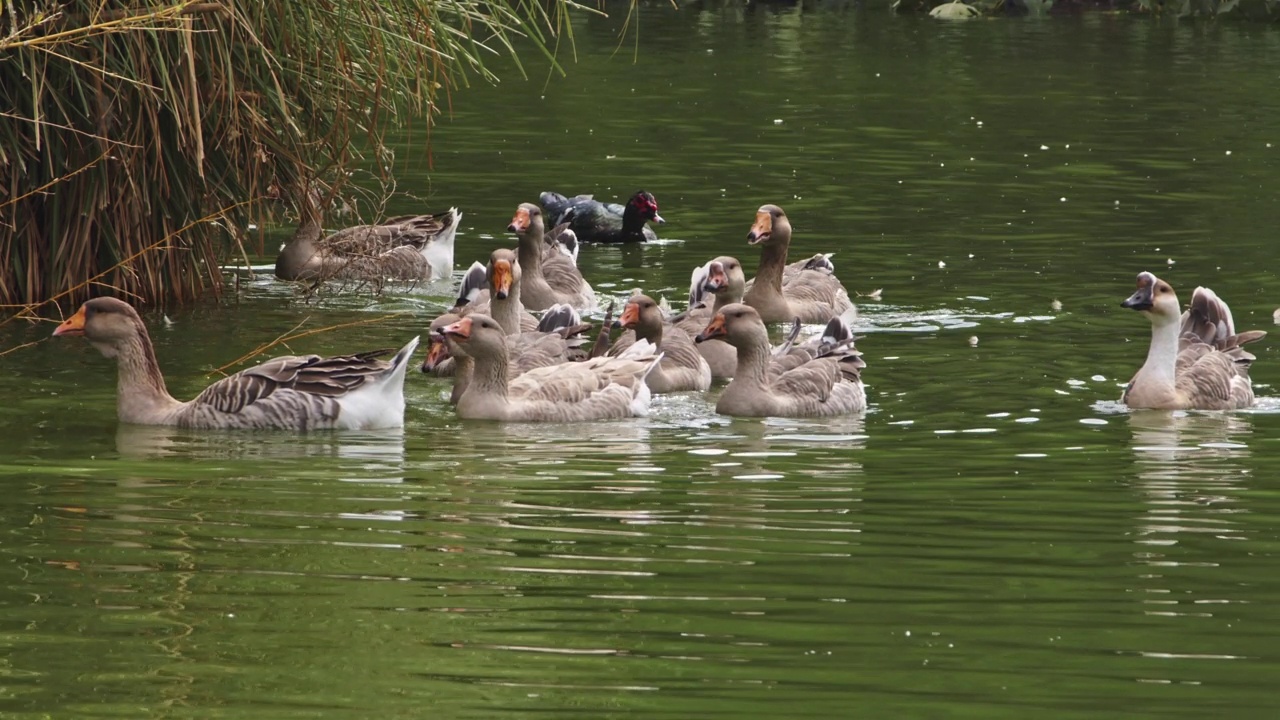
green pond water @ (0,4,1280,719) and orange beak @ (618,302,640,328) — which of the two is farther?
orange beak @ (618,302,640,328)

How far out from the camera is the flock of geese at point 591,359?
14.2m

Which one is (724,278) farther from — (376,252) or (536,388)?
(376,252)

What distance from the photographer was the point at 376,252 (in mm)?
20422

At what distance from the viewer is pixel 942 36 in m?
55.1

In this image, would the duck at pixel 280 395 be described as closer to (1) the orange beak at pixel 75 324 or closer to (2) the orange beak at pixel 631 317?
(1) the orange beak at pixel 75 324

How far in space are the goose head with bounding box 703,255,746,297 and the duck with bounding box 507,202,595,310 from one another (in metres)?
2.26

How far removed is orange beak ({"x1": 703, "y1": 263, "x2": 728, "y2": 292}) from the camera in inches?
701

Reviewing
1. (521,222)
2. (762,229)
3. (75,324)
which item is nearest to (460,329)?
(75,324)

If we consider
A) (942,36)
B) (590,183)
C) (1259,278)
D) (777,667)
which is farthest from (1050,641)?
(942,36)

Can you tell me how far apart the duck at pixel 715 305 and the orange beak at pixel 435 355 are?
6.74 ft

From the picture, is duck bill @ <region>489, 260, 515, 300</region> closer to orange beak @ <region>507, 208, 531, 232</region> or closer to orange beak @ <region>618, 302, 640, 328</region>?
orange beak @ <region>618, 302, 640, 328</region>

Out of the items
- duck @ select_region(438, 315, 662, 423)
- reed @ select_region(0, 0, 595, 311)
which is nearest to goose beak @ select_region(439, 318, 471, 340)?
duck @ select_region(438, 315, 662, 423)

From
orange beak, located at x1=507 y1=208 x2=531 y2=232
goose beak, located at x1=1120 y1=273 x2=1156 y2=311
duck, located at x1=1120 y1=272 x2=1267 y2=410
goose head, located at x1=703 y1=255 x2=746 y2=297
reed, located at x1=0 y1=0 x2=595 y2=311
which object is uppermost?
reed, located at x1=0 y1=0 x2=595 y2=311

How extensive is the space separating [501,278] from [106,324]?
11.0ft
